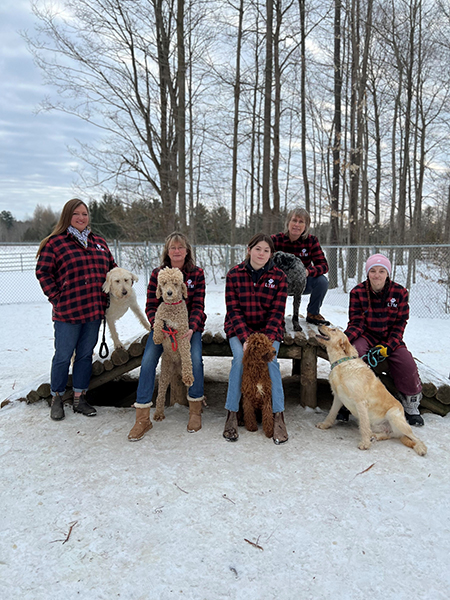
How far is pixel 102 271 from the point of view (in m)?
3.67

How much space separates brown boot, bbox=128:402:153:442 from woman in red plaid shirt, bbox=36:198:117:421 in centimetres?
67

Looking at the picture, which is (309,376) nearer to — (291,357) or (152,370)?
(291,357)

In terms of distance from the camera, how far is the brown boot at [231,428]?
3.19 metres

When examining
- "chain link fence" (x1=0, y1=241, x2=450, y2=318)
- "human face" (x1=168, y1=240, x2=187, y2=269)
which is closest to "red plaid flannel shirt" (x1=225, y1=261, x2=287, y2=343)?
"human face" (x1=168, y1=240, x2=187, y2=269)

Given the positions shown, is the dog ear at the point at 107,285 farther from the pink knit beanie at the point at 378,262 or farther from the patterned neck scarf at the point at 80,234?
the pink knit beanie at the point at 378,262

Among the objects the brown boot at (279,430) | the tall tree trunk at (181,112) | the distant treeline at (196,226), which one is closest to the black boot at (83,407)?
the brown boot at (279,430)

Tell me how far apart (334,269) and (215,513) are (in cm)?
1180

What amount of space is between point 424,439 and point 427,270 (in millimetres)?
10433

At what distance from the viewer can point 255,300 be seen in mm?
3551

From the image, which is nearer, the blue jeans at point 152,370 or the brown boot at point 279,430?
the brown boot at point 279,430

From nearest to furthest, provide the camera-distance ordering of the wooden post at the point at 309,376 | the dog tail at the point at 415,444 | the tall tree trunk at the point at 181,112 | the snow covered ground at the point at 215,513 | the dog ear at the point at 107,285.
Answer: the snow covered ground at the point at 215,513 → the dog tail at the point at 415,444 → the dog ear at the point at 107,285 → the wooden post at the point at 309,376 → the tall tree trunk at the point at 181,112

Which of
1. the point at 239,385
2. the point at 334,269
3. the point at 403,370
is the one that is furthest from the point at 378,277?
the point at 334,269

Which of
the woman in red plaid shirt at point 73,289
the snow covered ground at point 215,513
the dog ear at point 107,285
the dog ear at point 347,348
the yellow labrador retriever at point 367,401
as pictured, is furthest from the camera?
the dog ear at point 107,285

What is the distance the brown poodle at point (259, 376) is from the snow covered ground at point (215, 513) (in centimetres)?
25
